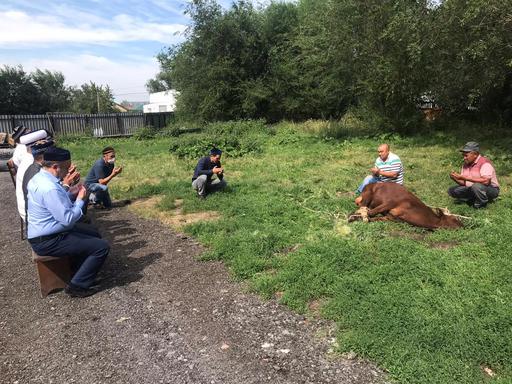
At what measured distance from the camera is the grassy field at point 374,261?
3408 millimetres

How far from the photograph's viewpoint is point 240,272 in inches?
197

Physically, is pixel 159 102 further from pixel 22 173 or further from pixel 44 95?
pixel 22 173

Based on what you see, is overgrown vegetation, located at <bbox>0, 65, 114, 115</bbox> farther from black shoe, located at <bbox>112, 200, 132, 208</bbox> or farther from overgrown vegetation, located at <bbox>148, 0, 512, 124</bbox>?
black shoe, located at <bbox>112, 200, 132, 208</bbox>

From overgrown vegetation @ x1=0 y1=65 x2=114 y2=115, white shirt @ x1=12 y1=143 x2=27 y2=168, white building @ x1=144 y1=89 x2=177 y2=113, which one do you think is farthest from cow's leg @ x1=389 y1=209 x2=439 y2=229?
white building @ x1=144 y1=89 x2=177 y2=113

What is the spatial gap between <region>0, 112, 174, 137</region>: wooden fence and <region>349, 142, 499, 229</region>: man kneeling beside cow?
1929 centimetres

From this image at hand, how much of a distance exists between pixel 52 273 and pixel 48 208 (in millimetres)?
804

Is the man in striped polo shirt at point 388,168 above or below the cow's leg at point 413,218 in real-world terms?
above

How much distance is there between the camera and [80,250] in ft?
15.0

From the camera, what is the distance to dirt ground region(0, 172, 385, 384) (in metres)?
3.33

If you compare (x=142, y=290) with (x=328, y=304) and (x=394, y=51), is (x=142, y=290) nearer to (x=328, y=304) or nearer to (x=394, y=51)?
(x=328, y=304)

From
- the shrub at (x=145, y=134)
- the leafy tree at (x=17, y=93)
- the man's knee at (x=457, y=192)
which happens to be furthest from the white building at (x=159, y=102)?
the man's knee at (x=457, y=192)

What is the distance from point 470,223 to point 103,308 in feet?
15.9

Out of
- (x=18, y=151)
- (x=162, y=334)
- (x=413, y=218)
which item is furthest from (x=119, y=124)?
(x=162, y=334)

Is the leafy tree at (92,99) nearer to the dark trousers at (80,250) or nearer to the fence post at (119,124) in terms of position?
the fence post at (119,124)
